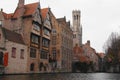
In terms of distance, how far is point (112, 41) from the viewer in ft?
258

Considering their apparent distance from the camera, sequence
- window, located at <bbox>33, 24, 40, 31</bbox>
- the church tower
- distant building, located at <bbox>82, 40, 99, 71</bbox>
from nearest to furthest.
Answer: window, located at <bbox>33, 24, 40, 31</bbox> → distant building, located at <bbox>82, 40, 99, 71</bbox> → the church tower

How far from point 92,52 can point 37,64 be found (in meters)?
71.9

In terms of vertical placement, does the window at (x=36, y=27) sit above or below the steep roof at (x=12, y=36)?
above

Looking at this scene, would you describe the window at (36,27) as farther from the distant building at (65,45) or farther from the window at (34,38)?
the distant building at (65,45)

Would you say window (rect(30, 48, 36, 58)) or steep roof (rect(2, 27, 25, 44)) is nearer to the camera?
steep roof (rect(2, 27, 25, 44))

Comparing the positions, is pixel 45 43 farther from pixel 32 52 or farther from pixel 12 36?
pixel 12 36

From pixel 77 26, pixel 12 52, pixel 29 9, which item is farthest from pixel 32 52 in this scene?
pixel 77 26

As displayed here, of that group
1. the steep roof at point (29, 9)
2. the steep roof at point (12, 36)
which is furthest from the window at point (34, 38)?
the steep roof at point (29, 9)

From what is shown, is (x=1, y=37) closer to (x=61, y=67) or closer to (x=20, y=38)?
(x=20, y=38)

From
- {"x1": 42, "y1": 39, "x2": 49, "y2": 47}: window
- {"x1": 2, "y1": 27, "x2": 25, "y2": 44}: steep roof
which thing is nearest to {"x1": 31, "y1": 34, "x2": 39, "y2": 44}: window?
{"x1": 2, "y1": 27, "x2": 25, "y2": 44}: steep roof

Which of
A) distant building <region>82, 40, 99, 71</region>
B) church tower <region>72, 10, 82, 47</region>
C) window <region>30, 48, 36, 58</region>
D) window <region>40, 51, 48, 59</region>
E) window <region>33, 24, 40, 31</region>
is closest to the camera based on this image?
window <region>30, 48, 36, 58</region>

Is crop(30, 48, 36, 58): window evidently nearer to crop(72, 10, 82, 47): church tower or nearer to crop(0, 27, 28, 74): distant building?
crop(0, 27, 28, 74): distant building

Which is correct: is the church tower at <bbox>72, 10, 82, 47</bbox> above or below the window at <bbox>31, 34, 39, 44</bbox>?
above

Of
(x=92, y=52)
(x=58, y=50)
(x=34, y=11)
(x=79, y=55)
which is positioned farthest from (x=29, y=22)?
(x=92, y=52)
